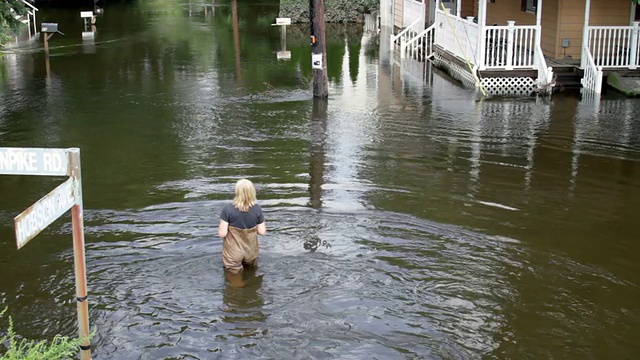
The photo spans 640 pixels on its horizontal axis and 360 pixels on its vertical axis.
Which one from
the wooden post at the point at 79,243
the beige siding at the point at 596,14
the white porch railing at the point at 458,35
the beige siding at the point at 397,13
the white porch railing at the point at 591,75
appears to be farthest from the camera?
the beige siding at the point at 397,13

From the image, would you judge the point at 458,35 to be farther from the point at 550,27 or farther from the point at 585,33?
the point at 585,33

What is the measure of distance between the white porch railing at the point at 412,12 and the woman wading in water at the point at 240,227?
2213 centimetres

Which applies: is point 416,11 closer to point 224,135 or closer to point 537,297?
point 224,135

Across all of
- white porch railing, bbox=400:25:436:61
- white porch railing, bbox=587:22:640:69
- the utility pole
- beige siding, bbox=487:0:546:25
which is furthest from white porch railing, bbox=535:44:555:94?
white porch railing, bbox=400:25:436:61

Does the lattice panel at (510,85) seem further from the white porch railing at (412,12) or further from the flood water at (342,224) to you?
the white porch railing at (412,12)

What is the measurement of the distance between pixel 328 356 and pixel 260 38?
28908 millimetres

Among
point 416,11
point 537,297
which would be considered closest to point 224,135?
point 537,297

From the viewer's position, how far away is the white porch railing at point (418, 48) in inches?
1139

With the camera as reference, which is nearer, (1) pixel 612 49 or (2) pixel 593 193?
(2) pixel 593 193

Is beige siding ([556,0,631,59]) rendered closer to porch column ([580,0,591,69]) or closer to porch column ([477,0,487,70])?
porch column ([580,0,591,69])

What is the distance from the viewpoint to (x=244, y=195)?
871 cm

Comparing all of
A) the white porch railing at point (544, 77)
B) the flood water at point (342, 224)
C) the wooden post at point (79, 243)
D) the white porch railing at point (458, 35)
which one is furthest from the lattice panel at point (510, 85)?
the wooden post at point (79, 243)

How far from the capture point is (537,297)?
27.7ft

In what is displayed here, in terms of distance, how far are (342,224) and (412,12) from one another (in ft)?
76.4
